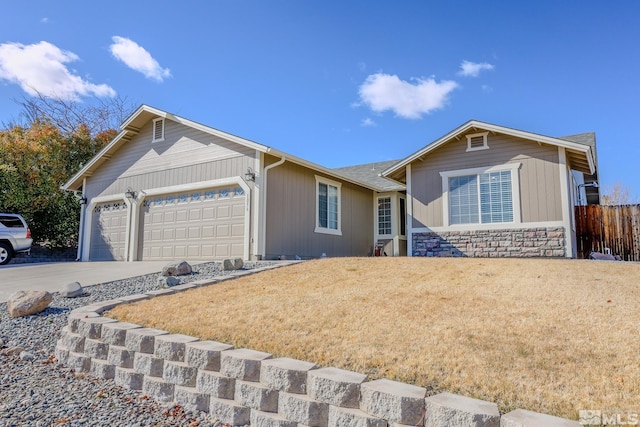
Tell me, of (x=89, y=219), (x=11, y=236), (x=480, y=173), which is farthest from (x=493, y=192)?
(x=11, y=236)

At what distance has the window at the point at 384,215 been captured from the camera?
1449 cm

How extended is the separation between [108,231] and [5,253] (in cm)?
280

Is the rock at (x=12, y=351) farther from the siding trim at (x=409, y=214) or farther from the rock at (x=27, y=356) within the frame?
the siding trim at (x=409, y=214)

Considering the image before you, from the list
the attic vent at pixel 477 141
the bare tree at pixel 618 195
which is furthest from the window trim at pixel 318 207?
the bare tree at pixel 618 195

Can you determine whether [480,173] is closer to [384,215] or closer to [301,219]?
[384,215]

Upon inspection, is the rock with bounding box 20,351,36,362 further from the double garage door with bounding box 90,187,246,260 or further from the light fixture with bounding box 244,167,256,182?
the light fixture with bounding box 244,167,256,182

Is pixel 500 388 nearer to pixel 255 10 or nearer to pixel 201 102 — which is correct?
pixel 255 10

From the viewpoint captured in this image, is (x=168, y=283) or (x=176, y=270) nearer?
(x=168, y=283)

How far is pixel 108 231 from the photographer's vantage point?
530 inches

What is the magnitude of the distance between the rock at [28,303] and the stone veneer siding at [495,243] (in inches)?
340

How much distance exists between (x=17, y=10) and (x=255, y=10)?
774 centimetres

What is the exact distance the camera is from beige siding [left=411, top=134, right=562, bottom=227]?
986cm

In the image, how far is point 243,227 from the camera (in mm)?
10266

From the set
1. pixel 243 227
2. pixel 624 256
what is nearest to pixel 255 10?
pixel 243 227
